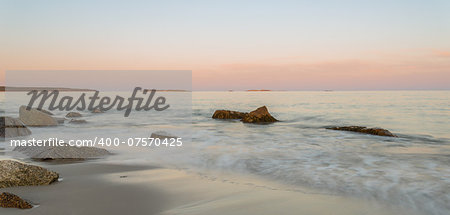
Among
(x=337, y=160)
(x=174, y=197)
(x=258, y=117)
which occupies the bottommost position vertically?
(x=337, y=160)

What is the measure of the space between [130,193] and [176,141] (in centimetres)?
569

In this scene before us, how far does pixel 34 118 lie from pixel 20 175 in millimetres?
10640

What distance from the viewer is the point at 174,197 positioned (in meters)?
4.33

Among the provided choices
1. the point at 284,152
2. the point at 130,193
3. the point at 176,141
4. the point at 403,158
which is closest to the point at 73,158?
the point at 130,193

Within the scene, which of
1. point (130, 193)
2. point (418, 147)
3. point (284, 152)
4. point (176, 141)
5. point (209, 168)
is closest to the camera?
point (130, 193)

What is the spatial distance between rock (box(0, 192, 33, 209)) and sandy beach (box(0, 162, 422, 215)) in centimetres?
8

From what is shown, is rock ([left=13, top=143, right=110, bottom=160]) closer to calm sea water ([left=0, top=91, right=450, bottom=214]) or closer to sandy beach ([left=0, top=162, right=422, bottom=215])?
calm sea water ([left=0, top=91, right=450, bottom=214])

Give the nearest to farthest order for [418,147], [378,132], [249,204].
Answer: [249,204], [418,147], [378,132]

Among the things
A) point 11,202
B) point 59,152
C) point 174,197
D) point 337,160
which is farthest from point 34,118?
point 337,160

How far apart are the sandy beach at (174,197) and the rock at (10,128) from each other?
226 inches

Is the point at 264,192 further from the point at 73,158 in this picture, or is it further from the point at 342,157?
the point at 73,158

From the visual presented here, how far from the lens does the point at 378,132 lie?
11133 mm

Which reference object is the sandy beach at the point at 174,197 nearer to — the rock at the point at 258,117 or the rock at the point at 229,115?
the rock at the point at 258,117

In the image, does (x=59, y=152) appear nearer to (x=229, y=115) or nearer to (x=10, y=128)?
(x=10, y=128)
